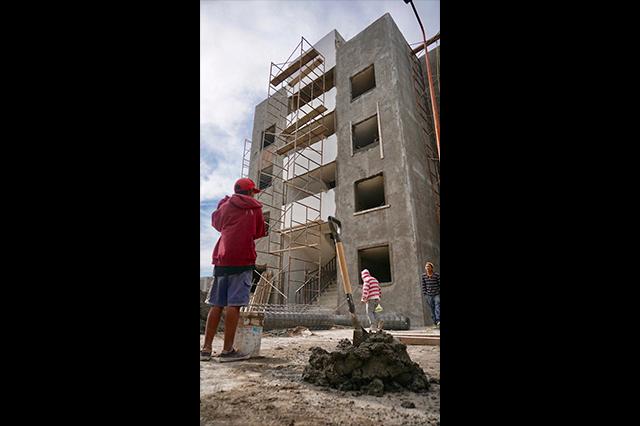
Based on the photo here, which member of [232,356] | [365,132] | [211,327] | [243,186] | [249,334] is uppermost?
[365,132]

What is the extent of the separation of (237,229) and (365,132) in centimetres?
1181

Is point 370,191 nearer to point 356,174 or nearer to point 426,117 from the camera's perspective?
point 356,174

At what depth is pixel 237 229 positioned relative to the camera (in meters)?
3.03

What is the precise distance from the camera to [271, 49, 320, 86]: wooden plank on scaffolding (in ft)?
51.7

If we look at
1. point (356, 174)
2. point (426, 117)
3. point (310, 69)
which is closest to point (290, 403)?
point (356, 174)

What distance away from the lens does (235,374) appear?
7.66ft

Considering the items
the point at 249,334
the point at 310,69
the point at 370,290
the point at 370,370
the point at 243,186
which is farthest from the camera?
the point at 310,69

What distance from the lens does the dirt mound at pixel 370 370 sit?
200 cm

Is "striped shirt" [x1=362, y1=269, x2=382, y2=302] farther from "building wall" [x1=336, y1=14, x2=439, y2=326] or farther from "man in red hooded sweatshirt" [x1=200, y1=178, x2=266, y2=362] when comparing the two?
"man in red hooded sweatshirt" [x1=200, y1=178, x2=266, y2=362]

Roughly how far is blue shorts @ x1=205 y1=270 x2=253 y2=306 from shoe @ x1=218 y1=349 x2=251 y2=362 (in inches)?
18.0

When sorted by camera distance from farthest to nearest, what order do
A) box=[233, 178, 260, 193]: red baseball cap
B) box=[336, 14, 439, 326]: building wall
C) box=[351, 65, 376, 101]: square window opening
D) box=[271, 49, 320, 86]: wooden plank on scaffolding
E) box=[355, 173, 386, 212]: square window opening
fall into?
box=[271, 49, 320, 86]: wooden plank on scaffolding, box=[351, 65, 376, 101]: square window opening, box=[355, 173, 386, 212]: square window opening, box=[336, 14, 439, 326]: building wall, box=[233, 178, 260, 193]: red baseball cap

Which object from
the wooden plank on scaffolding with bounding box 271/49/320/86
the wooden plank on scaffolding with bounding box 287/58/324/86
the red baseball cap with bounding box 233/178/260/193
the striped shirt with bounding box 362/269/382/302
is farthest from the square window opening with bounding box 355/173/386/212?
the red baseball cap with bounding box 233/178/260/193
